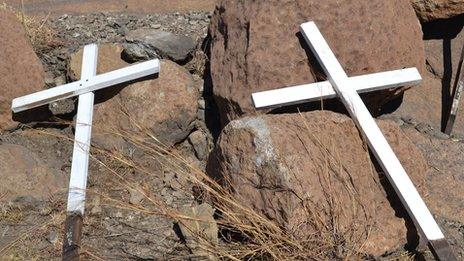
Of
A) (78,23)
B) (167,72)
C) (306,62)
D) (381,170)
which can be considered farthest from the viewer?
(78,23)

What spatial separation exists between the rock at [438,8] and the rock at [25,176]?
8.32 feet

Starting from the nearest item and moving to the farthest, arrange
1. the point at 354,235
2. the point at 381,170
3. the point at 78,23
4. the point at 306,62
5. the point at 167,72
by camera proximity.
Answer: the point at 354,235 < the point at 381,170 < the point at 306,62 < the point at 167,72 < the point at 78,23

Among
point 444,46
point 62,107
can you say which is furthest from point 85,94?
point 444,46

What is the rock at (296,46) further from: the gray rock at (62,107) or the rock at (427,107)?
the gray rock at (62,107)

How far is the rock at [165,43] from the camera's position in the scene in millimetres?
4285

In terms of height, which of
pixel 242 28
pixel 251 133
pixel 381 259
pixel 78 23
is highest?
pixel 78 23

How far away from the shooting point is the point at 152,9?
17.0ft

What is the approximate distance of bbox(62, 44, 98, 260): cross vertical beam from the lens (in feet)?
10.8

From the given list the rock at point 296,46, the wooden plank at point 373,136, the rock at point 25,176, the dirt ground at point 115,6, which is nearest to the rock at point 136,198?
the rock at point 25,176

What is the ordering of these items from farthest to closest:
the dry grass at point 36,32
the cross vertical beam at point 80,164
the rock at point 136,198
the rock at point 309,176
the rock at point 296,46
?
the dry grass at point 36,32 → the rock at point 296,46 → the rock at point 136,198 → the cross vertical beam at point 80,164 → the rock at point 309,176

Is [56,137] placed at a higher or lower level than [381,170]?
higher

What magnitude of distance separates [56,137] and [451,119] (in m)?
2.36

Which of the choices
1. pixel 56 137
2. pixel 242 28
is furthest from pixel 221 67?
pixel 56 137

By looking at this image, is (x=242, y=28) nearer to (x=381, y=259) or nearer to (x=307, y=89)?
(x=307, y=89)
